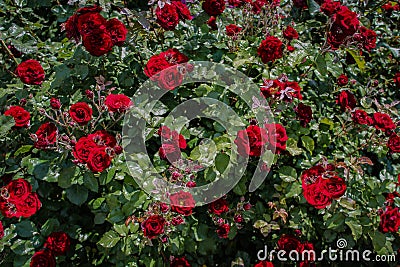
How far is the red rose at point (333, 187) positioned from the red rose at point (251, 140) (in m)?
0.30

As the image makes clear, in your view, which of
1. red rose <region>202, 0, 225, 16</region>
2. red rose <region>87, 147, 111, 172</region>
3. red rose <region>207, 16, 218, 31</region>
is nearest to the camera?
red rose <region>87, 147, 111, 172</region>

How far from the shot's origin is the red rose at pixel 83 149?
156 cm

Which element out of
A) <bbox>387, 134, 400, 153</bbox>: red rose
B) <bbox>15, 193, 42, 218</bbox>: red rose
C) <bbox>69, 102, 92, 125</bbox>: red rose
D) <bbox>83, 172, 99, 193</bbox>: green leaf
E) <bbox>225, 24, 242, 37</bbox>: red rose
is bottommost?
<bbox>15, 193, 42, 218</bbox>: red rose

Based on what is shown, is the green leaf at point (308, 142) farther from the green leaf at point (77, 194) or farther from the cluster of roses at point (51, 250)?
the cluster of roses at point (51, 250)

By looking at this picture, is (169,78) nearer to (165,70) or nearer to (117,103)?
(165,70)

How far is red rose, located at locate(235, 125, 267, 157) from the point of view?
1707 mm

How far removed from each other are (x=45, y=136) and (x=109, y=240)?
49 cm

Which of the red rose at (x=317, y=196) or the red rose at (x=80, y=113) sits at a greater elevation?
the red rose at (x=80, y=113)

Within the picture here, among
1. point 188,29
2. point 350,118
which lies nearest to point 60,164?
point 188,29

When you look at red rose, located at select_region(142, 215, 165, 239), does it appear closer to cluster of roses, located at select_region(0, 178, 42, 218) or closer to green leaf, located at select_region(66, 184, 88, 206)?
green leaf, located at select_region(66, 184, 88, 206)

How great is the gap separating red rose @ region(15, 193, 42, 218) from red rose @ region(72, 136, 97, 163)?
30 cm

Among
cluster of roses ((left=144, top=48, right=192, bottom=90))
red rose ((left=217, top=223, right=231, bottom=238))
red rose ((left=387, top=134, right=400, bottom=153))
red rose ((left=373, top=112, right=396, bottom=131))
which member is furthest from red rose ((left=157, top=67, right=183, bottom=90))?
red rose ((left=387, top=134, right=400, bottom=153))

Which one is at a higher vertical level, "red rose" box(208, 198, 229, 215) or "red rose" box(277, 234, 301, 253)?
"red rose" box(208, 198, 229, 215)

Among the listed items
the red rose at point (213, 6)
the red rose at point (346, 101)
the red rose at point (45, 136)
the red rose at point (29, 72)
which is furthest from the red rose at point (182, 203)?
the red rose at point (346, 101)
